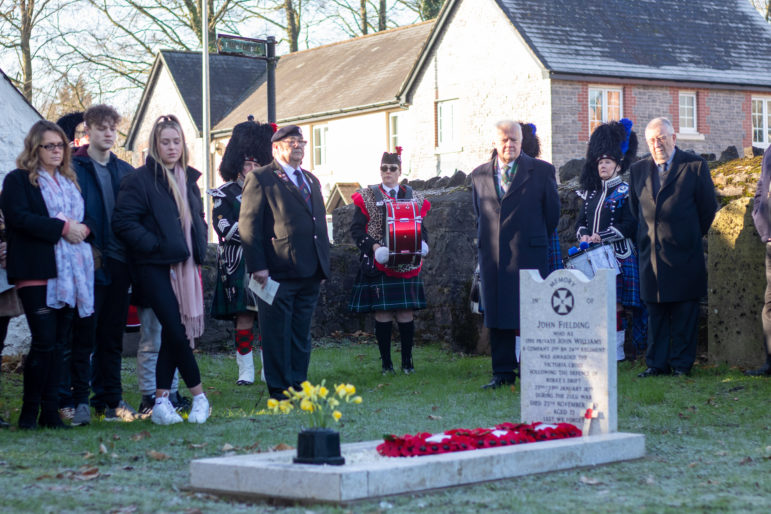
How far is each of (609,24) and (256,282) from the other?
28081mm

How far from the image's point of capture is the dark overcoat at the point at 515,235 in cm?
952

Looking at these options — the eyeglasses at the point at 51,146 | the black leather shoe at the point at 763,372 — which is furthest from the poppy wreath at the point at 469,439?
the black leather shoe at the point at 763,372

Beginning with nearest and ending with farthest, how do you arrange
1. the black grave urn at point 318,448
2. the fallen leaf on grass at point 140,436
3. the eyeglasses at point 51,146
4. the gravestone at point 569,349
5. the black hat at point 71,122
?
the black grave urn at point 318,448, the gravestone at point 569,349, the fallen leaf on grass at point 140,436, the eyeglasses at point 51,146, the black hat at point 71,122

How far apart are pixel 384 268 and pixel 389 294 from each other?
0.81 ft

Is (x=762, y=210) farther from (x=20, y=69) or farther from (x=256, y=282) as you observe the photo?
(x=20, y=69)

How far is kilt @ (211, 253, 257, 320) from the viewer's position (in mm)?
10555

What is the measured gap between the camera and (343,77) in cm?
4344

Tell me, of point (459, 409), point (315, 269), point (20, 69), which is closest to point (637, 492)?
point (459, 409)

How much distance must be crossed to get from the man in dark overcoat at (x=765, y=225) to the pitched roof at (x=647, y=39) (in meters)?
23.0

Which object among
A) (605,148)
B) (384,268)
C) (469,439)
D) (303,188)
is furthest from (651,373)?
(469,439)

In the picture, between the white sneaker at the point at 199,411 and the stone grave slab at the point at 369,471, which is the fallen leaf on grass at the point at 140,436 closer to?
the white sneaker at the point at 199,411

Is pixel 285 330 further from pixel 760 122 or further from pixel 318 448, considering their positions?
pixel 760 122

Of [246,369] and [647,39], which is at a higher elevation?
[647,39]

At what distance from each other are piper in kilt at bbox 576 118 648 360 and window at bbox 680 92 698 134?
2489cm
